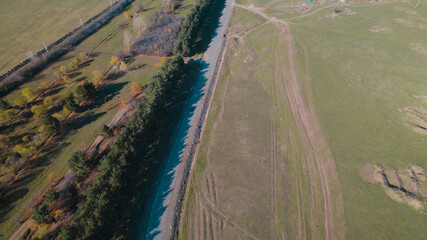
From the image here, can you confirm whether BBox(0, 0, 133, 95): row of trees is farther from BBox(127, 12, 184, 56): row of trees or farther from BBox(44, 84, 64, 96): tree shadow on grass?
BBox(127, 12, 184, 56): row of trees

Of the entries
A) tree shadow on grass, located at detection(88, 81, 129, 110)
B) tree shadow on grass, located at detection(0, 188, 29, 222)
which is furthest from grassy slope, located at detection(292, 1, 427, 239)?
tree shadow on grass, located at detection(0, 188, 29, 222)

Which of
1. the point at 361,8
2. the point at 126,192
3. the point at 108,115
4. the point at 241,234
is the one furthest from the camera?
the point at 361,8

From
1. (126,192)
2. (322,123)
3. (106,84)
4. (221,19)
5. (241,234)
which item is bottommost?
(241,234)

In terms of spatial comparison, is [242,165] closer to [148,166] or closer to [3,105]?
[148,166]

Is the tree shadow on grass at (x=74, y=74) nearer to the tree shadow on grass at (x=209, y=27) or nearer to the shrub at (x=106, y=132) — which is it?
the shrub at (x=106, y=132)

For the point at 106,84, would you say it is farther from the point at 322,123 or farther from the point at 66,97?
the point at 322,123

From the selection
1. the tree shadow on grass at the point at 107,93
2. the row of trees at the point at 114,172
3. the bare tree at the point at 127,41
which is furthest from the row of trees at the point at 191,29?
the tree shadow on grass at the point at 107,93

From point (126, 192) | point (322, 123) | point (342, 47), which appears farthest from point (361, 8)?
point (126, 192)

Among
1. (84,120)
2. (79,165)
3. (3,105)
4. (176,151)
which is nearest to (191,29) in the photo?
(84,120)
